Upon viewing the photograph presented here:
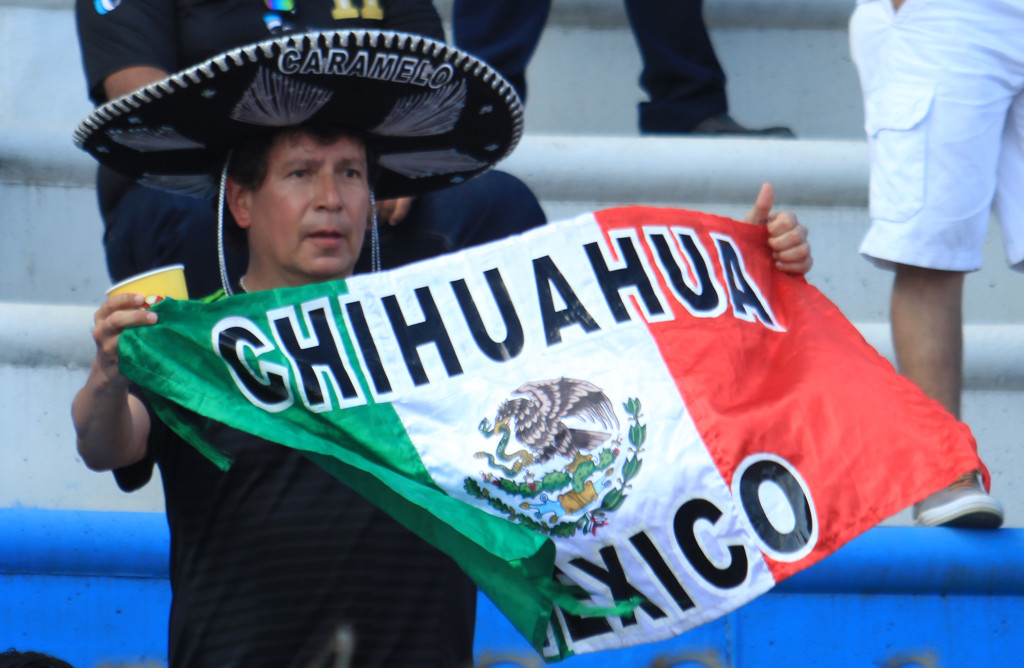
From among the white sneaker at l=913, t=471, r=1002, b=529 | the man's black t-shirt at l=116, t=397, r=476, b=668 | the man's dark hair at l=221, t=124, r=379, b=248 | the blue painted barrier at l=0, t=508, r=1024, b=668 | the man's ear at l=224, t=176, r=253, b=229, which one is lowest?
the blue painted barrier at l=0, t=508, r=1024, b=668

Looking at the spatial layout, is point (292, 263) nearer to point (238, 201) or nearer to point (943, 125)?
point (238, 201)

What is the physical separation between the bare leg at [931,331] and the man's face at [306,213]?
1.12m

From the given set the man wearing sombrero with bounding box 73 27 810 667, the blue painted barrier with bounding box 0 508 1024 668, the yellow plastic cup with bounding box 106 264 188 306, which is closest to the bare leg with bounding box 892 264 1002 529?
the blue painted barrier with bounding box 0 508 1024 668

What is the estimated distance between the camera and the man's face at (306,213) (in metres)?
2.05

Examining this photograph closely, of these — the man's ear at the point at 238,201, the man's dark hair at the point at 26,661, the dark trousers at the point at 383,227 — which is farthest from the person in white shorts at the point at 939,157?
the man's dark hair at the point at 26,661

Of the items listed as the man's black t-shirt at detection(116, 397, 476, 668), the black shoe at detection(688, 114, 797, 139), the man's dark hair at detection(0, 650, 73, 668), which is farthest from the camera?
the black shoe at detection(688, 114, 797, 139)

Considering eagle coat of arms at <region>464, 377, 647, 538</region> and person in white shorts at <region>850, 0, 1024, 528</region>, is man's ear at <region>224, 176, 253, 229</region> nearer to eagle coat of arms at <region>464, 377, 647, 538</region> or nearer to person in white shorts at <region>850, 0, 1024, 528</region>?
eagle coat of arms at <region>464, 377, 647, 538</region>

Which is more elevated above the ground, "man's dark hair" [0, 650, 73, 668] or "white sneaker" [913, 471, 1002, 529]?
"man's dark hair" [0, 650, 73, 668]

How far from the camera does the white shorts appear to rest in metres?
2.56

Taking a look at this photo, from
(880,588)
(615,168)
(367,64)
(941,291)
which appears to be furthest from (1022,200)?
(367,64)

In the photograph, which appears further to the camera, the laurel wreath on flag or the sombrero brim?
the sombrero brim

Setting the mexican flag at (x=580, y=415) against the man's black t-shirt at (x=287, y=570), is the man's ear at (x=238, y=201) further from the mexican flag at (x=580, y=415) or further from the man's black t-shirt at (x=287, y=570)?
the man's black t-shirt at (x=287, y=570)

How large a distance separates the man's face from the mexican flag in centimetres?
12

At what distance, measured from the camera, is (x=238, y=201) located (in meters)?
2.20
